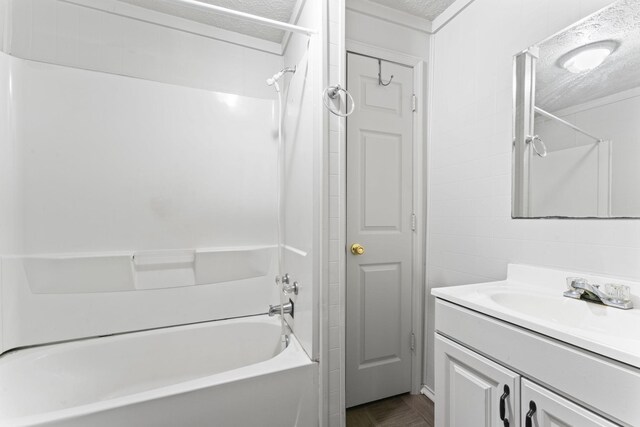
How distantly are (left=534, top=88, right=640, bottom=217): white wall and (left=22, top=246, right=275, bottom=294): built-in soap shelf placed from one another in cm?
171

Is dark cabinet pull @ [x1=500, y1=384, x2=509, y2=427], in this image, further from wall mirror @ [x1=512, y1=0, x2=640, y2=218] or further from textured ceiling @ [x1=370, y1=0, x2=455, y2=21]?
textured ceiling @ [x1=370, y1=0, x2=455, y2=21]

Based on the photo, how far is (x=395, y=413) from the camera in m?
1.62

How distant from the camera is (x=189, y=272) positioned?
1.73 m

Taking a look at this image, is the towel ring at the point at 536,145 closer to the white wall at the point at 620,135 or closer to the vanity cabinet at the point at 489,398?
the white wall at the point at 620,135

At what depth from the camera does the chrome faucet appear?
884mm

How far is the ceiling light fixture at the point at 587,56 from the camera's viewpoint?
39.1 inches

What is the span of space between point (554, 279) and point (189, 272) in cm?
187

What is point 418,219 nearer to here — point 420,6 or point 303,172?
point 303,172

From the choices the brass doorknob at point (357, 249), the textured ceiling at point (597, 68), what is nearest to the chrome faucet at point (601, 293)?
the textured ceiling at point (597, 68)

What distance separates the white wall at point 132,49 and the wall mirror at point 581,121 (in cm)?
154

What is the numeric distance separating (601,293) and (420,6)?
1708mm

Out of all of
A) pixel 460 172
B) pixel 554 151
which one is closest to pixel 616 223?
pixel 554 151

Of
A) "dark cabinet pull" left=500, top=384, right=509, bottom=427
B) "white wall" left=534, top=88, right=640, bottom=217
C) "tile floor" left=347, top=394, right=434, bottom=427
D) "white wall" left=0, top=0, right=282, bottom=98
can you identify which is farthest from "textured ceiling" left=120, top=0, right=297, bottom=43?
"tile floor" left=347, top=394, right=434, bottom=427

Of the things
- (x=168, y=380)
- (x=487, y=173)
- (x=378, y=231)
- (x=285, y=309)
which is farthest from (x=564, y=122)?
(x=168, y=380)
